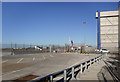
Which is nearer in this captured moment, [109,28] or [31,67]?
[31,67]

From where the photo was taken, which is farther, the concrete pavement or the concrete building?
the concrete building

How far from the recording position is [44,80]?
12.7 ft

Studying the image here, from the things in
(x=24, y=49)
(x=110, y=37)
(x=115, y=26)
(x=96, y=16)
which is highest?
(x=96, y=16)

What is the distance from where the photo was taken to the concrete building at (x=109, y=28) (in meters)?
58.0

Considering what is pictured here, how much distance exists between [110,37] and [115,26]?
18.2ft

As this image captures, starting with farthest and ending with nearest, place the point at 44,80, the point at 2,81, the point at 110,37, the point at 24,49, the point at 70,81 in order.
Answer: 1. the point at 110,37
2. the point at 24,49
3. the point at 2,81
4. the point at 70,81
5. the point at 44,80

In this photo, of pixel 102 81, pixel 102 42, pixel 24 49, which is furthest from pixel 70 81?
pixel 102 42

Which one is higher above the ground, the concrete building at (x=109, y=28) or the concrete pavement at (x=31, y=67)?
the concrete building at (x=109, y=28)

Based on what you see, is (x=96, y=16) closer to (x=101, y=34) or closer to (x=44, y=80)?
(x=101, y=34)

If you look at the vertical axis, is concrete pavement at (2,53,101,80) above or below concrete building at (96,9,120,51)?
below

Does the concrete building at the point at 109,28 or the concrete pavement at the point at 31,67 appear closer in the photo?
the concrete pavement at the point at 31,67

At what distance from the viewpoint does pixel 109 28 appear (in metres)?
59.2

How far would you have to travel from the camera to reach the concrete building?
58000mm

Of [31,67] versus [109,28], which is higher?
[109,28]
